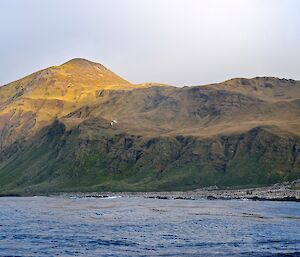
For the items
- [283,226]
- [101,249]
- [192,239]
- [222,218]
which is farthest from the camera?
[222,218]

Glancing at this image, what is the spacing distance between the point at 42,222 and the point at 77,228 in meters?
11.5

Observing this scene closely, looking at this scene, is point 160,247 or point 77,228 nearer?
point 160,247

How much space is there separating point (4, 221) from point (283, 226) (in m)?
42.2

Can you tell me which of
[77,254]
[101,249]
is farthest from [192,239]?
[77,254]

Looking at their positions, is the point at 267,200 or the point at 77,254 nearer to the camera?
the point at 77,254

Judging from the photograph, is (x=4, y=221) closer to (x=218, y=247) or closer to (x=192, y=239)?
(x=192, y=239)

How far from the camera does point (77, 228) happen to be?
68125 mm

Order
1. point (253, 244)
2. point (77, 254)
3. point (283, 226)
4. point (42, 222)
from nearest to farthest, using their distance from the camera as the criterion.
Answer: point (77, 254)
point (253, 244)
point (283, 226)
point (42, 222)

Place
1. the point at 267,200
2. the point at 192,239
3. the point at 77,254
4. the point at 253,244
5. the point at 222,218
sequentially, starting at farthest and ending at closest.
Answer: the point at 267,200, the point at 222,218, the point at 192,239, the point at 253,244, the point at 77,254

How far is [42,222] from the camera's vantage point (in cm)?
7750

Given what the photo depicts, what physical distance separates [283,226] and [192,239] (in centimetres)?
2052

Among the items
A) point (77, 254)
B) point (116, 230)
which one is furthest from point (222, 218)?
point (77, 254)

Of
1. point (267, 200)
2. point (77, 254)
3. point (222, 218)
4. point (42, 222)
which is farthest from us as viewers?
point (267, 200)

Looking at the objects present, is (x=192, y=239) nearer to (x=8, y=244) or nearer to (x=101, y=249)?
(x=101, y=249)
